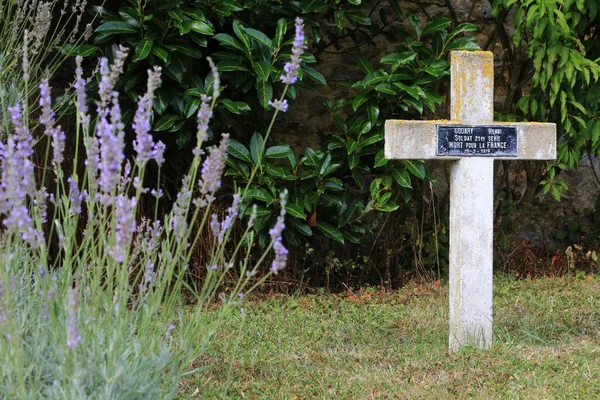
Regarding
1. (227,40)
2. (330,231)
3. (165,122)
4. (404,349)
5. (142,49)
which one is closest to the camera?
(404,349)

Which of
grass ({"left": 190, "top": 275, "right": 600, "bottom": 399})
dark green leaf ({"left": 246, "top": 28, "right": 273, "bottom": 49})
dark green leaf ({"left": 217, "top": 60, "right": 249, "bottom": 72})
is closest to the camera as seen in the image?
grass ({"left": 190, "top": 275, "right": 600, "bottom": 399})

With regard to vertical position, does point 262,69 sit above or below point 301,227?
above

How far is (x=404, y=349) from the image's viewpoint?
4.41 meters

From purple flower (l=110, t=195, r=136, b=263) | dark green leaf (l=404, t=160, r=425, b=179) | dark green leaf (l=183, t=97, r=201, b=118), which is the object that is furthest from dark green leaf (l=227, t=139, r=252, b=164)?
purple flower (l=110, t=195, r=136, b=263)

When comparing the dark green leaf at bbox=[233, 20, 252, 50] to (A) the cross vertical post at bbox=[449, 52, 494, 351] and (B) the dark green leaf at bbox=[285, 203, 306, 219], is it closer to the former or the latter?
→ (B) the dark green leaf at bbox=[285, 203, 306, 219]

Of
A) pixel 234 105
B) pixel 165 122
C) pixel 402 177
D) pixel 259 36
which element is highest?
pixel 259 36

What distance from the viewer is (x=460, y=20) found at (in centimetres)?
696

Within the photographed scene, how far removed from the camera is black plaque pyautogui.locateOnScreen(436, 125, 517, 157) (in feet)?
14.0

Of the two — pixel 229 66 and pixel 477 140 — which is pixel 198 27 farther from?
pixel 477 140

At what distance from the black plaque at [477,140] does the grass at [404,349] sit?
988 mm

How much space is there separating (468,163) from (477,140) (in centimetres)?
14

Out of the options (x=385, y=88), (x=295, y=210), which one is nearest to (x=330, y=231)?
(x=295, y=210)

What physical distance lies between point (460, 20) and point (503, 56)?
470mm

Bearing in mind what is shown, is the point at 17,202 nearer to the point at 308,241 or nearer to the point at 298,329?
the point at 298,329
